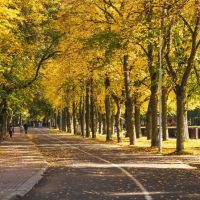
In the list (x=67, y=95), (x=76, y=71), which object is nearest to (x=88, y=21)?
(x=76, y=71)

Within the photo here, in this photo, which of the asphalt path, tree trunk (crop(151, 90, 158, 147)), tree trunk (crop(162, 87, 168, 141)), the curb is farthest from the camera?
tree trunk (crop(162, 87, 168, 141))

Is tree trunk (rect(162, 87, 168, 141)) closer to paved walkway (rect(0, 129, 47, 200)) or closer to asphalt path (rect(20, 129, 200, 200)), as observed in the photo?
asphalt path (rect(20, 129, 200, 200))

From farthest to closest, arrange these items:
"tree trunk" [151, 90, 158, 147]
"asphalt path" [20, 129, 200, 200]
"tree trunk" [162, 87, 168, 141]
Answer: "tree trunk" [162, 87, 168, 141] → "tree trunk" [151, 90, 158, 147] → "asphalt path" [20, 129, 200, 200]

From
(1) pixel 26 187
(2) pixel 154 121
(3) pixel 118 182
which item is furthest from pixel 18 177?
(2) pixel 154 121

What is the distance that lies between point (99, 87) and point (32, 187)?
5050cm

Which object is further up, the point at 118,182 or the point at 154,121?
the point at 154,121

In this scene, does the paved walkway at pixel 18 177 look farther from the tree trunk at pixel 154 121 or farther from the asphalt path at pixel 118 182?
the tree trunk at pixel 154 121

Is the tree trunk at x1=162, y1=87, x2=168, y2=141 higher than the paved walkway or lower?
higher

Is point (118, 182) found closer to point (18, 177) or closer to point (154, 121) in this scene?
point (18, 177)

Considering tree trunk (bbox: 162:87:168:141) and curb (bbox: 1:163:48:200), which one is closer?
curb (bbox: 1:163:48:200)

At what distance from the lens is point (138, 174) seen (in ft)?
72.5

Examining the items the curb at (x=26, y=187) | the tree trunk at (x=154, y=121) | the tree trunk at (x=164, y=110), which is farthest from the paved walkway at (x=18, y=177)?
the tree trunk at (x=164, y=110)

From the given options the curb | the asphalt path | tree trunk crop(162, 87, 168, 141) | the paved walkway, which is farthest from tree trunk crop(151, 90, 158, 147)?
the curb

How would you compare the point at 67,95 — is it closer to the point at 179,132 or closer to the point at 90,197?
the point at 179,132
